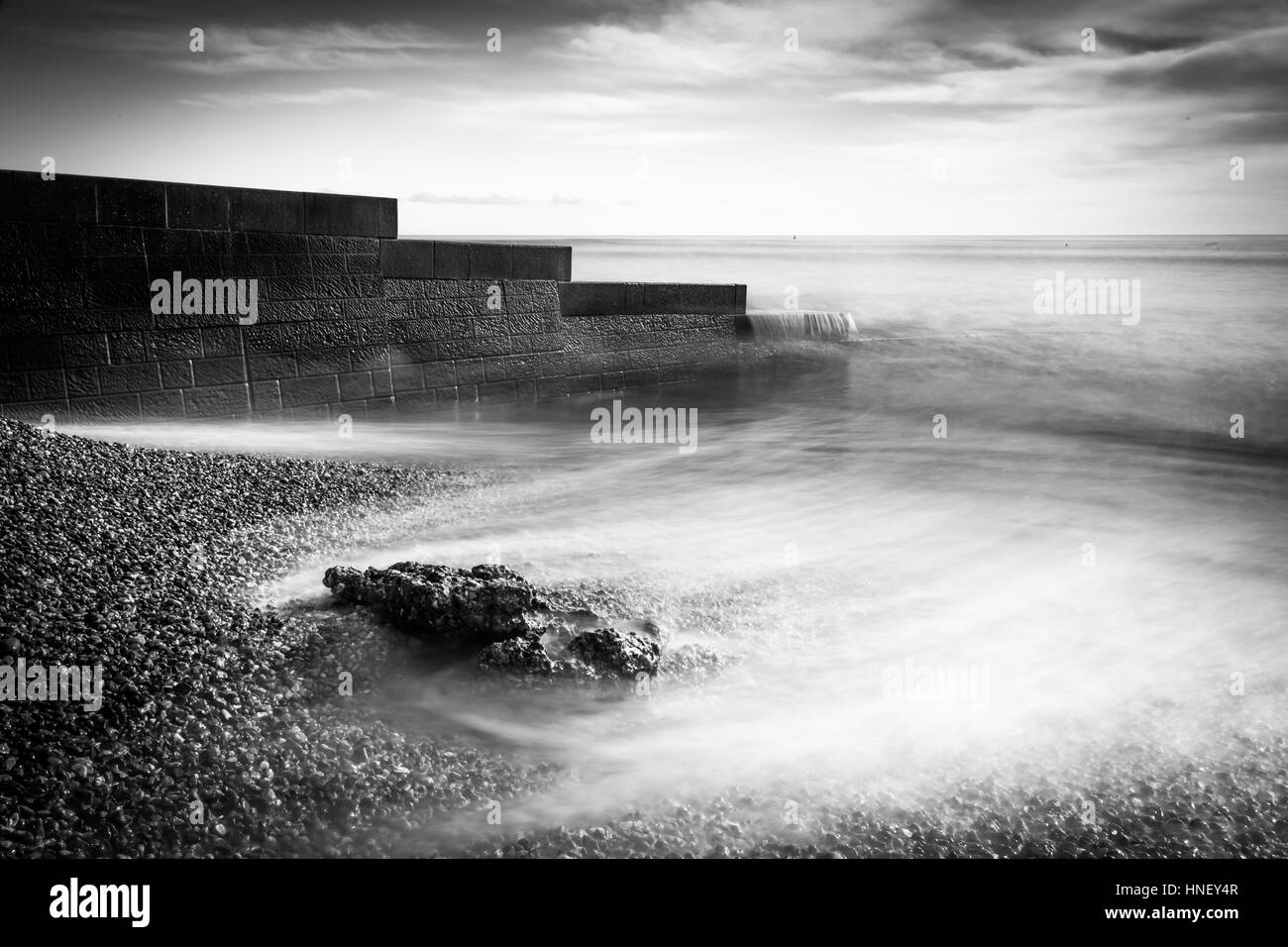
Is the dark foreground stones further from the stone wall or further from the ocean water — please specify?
the stone wall

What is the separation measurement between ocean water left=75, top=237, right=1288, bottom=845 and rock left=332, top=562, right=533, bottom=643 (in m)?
0.24

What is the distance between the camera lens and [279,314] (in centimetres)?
787

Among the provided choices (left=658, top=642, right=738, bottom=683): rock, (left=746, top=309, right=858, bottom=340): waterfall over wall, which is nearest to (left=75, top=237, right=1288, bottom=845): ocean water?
(left=658, top=642, right=738, bottom=683): rock

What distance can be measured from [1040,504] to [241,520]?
5.50 meters

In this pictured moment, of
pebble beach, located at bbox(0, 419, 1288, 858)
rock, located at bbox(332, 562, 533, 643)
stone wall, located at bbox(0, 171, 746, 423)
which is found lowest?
pebble beach, located at bbox(0, 419, 1288, 858)

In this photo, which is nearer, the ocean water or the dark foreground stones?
the dark foreground stones

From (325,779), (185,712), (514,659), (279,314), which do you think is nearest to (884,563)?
(514,659)

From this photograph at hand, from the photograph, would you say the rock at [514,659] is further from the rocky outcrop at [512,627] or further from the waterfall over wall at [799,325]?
the waterfall over wall at [799,325]

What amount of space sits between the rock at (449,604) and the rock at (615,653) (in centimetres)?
24

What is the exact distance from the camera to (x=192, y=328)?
24.2ft

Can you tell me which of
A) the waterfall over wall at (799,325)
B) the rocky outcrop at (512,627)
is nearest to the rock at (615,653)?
the rocky outcrop at (512,627)

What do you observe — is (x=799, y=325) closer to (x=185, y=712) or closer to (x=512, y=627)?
(x=512, y=627)

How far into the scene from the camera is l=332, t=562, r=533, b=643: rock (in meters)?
3.62

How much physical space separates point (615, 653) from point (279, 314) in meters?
5.61
